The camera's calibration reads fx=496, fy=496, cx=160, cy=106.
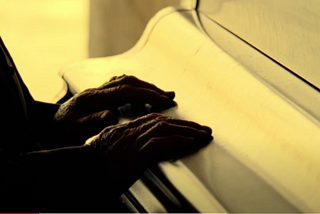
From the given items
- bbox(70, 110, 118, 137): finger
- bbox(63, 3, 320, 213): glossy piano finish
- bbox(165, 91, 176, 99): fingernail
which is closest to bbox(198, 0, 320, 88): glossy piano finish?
bbox(63, 3, 320, 213): glossy piano finish

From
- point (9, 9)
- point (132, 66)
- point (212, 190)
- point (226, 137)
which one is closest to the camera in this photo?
point (212, 190)

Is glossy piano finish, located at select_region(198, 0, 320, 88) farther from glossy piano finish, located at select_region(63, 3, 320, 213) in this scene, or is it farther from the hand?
the hand

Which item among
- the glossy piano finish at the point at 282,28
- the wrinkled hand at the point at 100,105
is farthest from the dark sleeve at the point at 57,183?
the glossy piano finish at the point at 282,28

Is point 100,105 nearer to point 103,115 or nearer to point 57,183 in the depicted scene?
point 103,115

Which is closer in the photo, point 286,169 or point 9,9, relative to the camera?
point 286,169

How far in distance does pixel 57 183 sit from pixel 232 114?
332mm

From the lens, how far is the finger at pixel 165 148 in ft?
2.81

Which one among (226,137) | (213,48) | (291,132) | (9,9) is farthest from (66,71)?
(9,9)

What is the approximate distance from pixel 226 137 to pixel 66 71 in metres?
0.47

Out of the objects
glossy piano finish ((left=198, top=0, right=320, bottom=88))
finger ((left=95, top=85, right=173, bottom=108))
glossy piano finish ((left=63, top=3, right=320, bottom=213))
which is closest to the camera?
glossy piano finish ((left=63, top=3, right=320, bottom=213))

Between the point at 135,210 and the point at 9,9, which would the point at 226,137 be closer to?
the point at 135,210

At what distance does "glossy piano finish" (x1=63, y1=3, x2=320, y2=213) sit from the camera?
74 centimetres

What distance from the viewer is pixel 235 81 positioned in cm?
94

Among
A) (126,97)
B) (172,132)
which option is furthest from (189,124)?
(126,97)
